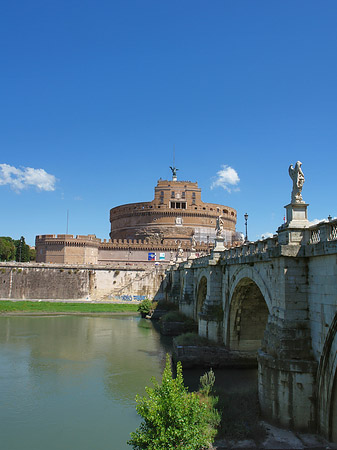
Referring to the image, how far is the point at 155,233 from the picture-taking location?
74125 millimetres

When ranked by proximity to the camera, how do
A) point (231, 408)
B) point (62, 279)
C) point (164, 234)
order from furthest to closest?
point (164, 234), point (62, 279), point (231, 408)

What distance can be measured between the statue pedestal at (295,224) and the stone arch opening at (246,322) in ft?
27.9

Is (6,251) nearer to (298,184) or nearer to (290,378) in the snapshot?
(298,184)

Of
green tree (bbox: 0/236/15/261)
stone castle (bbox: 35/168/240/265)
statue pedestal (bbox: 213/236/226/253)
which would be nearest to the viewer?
statue pedestal (bbox: 213/236/226/253)

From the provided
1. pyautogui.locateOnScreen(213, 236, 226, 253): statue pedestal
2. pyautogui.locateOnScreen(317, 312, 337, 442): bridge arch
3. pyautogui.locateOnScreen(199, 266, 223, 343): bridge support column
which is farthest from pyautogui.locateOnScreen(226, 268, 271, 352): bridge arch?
pyautogui.locateOnScreen(317, 312, 337, 442): bridge arch

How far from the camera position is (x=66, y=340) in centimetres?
2805

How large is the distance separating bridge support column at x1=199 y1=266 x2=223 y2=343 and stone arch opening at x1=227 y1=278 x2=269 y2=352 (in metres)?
1.28

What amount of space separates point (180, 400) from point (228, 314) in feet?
36.2

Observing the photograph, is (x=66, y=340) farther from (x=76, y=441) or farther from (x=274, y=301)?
(x=274, y=301)

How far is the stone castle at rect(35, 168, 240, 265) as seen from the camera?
63778mm

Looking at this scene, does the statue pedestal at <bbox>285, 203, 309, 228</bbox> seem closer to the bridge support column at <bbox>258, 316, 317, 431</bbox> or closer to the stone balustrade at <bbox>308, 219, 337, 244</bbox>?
the stone balustrade at <bbox>308, 219, 337, 244</bbox>

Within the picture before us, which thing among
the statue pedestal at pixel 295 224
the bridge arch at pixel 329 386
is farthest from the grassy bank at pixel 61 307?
the bridge arch at pixel 329 386

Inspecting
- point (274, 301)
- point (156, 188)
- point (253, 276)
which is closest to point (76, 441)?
point (274, 301)

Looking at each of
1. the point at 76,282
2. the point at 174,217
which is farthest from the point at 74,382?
the point at 174,217
